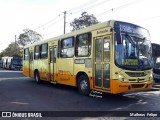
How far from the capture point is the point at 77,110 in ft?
30.7

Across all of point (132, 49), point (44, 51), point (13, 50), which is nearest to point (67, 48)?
point (44, 51)

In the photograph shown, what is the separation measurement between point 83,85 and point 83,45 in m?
1.89

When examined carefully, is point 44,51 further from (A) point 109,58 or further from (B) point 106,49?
(A) point 109,58

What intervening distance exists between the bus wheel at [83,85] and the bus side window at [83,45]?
1.08 m

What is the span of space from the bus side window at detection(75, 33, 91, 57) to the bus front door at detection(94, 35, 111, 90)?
63 cm

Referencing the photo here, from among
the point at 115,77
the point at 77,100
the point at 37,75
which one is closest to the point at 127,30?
the point at 115,77

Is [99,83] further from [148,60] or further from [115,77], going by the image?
[148,60]

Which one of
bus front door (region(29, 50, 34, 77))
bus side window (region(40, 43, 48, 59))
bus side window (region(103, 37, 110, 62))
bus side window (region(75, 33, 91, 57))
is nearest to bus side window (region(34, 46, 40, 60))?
bus side window (region(40, 43, 48, 59))

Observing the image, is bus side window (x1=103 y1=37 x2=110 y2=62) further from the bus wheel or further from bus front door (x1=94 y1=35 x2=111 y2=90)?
the bus wheel

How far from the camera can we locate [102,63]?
11.2 metres

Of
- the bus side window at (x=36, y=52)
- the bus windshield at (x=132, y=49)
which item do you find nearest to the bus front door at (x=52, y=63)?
the bus side window at (x=36, y=52)

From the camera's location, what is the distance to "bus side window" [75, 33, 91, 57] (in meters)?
12.3

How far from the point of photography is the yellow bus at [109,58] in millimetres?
10531

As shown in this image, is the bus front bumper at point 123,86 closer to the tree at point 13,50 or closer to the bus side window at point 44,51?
the bus side window at point 44,51
